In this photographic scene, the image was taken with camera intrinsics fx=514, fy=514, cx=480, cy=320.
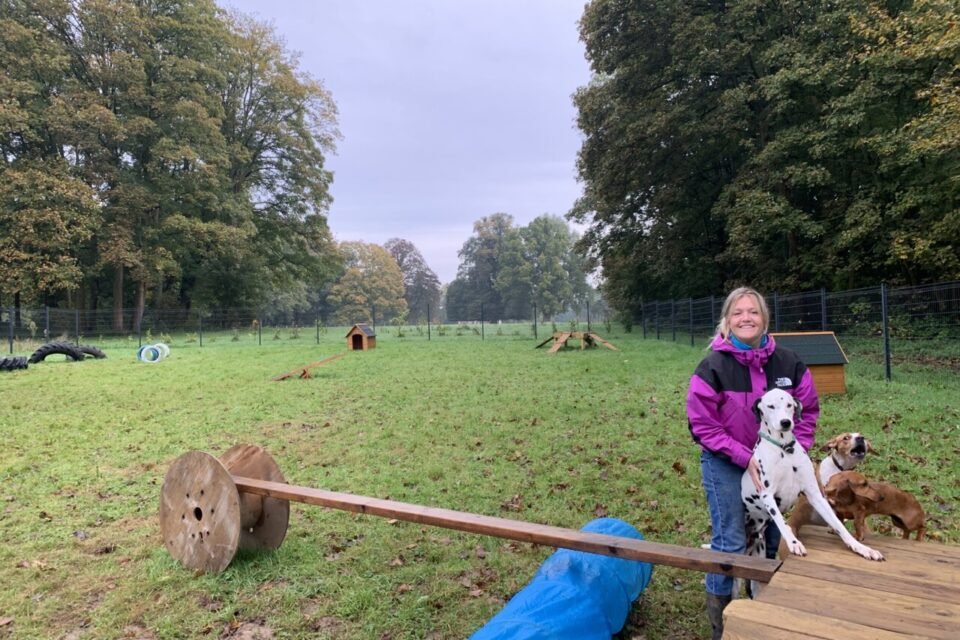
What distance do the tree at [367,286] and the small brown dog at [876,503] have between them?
59.3 metres

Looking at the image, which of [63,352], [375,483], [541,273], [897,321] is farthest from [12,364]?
[541,273]

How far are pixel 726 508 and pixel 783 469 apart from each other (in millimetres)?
370

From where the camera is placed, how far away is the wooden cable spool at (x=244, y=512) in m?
2.52

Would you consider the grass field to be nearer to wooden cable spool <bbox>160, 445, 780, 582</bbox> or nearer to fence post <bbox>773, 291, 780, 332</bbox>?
wooden cable spool <bbox>160, 445, 780, 582</bbox>

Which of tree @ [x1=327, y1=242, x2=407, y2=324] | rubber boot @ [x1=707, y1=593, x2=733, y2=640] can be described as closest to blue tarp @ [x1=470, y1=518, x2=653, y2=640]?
rubber boot @ [x1=707, y1=593, x2=733, y2=640]

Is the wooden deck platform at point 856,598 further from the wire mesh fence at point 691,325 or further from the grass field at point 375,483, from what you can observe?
the wire mesh fence at point 691,325

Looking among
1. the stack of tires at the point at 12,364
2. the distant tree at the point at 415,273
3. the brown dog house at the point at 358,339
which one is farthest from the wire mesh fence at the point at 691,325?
the distant tree at the point at 415,273

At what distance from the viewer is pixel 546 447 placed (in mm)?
5812

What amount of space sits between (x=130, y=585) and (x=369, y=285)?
64744mm

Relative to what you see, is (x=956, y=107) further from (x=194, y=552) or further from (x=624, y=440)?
(x=194, y=552)

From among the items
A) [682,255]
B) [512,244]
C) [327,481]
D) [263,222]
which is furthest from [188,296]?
[512,244]

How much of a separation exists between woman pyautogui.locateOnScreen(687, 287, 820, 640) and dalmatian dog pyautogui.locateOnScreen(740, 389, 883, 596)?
116 mm

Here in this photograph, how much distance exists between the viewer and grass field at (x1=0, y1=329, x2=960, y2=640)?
2.94 metres

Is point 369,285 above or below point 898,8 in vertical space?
below
